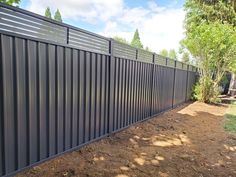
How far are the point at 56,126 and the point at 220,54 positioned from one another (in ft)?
31.7

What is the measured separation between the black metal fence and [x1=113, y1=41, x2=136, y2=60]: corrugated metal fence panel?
0.06ft

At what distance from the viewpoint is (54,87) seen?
2.93m

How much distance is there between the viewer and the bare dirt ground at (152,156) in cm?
295

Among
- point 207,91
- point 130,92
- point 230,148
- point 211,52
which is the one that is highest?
point 211,52

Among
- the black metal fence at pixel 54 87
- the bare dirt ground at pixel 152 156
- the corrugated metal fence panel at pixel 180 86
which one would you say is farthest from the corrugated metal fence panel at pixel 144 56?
the corrugated metal fence panel at pixel 180 86

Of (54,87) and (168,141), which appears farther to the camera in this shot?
(168,141)

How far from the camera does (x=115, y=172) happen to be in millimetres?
2941

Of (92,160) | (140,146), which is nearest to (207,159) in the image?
(140,146)

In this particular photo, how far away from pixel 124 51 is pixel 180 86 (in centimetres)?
551

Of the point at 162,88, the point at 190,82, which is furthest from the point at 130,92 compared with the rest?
the point at 190,82

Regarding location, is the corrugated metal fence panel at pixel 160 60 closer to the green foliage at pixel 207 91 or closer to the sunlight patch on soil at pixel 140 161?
the sunlight patch on soil at pixel 140 161

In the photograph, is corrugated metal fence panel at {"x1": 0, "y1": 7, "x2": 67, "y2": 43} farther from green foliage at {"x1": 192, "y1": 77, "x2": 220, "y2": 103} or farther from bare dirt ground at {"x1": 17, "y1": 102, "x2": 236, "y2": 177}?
green foliage at {"x1": 192, "y1": 77, "x2": 220, "y2": 103}

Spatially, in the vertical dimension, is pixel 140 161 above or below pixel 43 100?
below

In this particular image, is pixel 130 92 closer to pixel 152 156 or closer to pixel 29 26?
pixel 152 156
